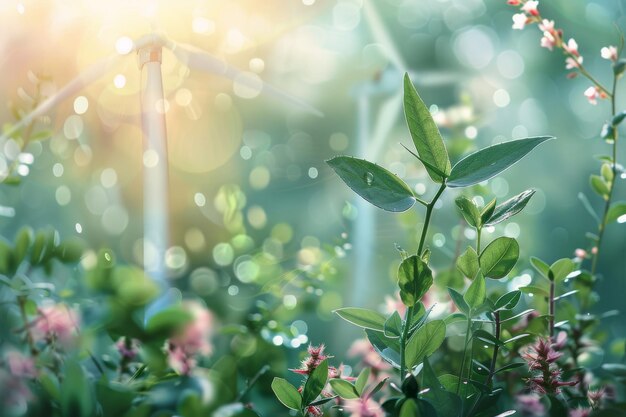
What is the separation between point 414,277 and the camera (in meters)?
0.25

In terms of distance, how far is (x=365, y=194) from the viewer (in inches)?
9.8

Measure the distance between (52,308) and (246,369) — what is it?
109 mm

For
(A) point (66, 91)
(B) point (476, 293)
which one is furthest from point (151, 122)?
(B) point (476, 293)

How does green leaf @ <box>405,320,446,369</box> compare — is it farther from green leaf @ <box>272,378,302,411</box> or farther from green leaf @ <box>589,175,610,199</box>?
green leaf @ <box>589,175,610,199</box>

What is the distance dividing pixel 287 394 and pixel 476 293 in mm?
89

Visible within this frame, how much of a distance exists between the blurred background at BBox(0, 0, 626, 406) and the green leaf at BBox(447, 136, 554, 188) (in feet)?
0.59

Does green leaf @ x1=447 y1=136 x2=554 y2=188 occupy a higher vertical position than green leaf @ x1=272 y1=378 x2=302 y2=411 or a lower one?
higher

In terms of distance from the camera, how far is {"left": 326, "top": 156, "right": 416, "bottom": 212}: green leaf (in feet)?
0.82

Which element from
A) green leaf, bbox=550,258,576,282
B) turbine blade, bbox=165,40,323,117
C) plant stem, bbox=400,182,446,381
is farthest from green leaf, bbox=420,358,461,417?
turbine blade, bbox=165,40,323,117

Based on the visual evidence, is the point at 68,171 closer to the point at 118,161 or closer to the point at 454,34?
the point at 118,161

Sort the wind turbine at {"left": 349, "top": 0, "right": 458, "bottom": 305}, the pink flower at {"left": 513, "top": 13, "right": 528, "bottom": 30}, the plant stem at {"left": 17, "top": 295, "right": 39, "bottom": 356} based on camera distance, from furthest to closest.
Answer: the wind turbine at {"left": 349, "top": 0, "right": 458, "bottom": 305} → the pink flower at {"left": 513, "top": 13, "right": 528, "bottom": 30} → the plant stem at {"left": 17, "top": 295, "right": 39, "bottom": 356}

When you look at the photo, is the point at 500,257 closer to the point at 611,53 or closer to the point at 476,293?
the point at 476,293

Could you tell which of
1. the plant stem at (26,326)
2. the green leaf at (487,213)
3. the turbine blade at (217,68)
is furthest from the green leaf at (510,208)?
the turbine blade at (217,68)

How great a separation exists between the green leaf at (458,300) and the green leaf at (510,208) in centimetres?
3
